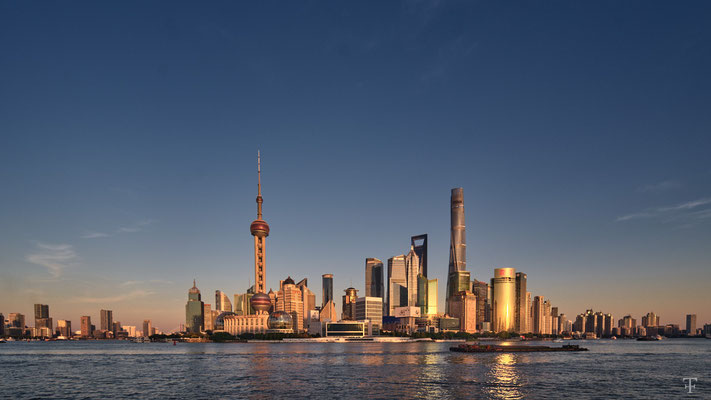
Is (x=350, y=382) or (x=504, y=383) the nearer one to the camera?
(x=350, y=382)

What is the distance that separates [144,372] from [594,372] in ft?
339

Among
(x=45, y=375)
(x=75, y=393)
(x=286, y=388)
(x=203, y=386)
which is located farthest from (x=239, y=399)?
(x=45, y=375)

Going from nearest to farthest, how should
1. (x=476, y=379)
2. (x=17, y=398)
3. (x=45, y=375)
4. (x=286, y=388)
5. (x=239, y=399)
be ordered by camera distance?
(x=239, y=399), (x=17, y=398), (x=286, y=388), (x=476, y=379), (x=45, y=375)

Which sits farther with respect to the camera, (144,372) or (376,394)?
(144,372)

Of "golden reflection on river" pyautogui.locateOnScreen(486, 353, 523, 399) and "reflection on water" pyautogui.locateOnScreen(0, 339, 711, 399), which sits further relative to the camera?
"reflection on water" pyautogui.locateOnScreen(0, 339, 711, 399)

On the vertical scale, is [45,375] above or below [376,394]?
below

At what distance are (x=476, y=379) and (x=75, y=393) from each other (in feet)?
233

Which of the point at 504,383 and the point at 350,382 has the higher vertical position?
the point at 350,382

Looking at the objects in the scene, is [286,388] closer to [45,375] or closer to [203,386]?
[203,386]

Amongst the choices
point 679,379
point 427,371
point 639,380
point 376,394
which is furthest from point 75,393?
point 679,379

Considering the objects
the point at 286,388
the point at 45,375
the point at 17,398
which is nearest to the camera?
the point at 17,398

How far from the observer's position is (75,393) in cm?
8250

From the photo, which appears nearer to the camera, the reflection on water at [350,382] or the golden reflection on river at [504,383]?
the golden reflection on river at [504,383]

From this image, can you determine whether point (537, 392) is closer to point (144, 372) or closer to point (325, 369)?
point (325, 369)
